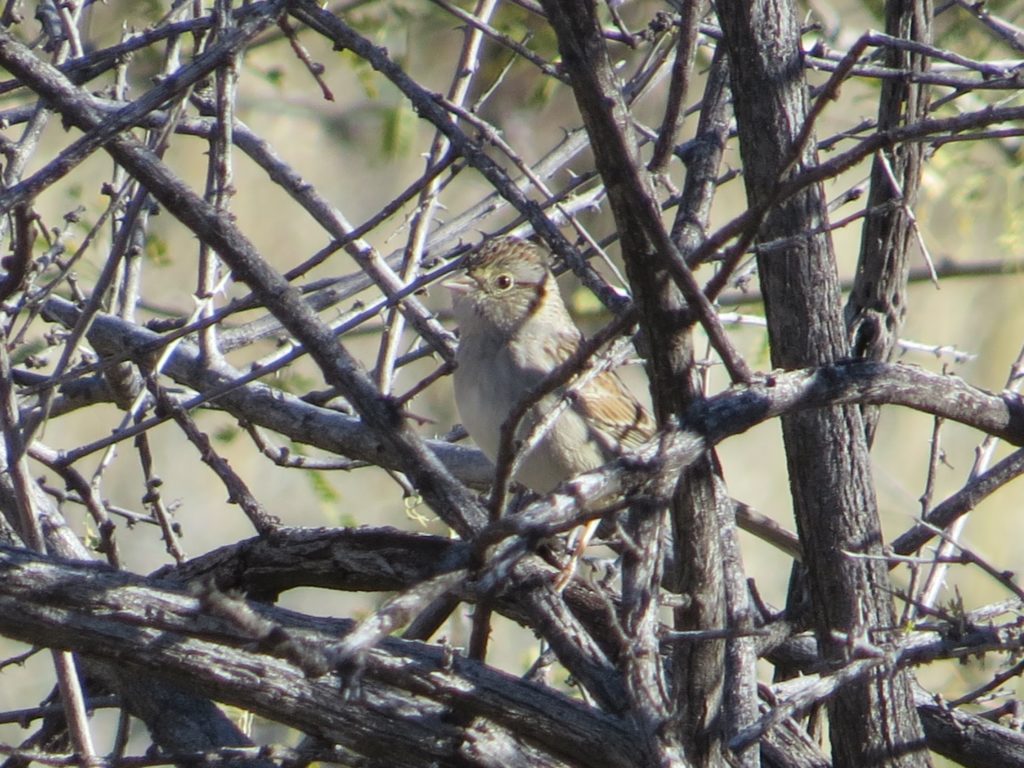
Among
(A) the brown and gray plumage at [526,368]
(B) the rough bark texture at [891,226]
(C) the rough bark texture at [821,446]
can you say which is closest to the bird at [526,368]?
(A) the brown and gray plumage at [526,368]

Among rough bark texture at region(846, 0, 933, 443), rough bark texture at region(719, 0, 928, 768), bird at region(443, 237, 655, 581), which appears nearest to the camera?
rough bark texture at region(719, 0, 928, 768)

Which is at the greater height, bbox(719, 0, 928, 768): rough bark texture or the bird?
the bird

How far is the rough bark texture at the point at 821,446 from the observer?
2.94 metres

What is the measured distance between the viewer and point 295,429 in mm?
4059

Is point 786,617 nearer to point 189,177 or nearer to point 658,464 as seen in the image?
point 658,464

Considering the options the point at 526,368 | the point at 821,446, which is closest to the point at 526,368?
the point at 526,368

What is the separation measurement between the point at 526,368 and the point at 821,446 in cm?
206

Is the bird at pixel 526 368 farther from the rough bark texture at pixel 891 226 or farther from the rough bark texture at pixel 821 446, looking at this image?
the rough bark texture at pixel 821 446

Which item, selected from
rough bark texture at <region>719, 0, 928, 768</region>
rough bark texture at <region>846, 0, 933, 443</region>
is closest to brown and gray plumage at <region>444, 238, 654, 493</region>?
rough bark texture at <region>846, 0, 933, 443</region>

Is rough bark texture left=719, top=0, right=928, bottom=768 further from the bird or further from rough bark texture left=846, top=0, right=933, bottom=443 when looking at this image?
the bird

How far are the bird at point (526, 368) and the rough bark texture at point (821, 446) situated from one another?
1.43 m

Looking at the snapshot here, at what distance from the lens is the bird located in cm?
472

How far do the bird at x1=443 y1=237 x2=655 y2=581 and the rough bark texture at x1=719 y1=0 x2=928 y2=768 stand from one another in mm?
1431

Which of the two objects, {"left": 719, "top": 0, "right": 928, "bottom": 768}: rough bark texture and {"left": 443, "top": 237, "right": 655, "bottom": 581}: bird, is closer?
{"left": 719, "top": 0, "right": 928, "bottom": 768}: rough bark texture
